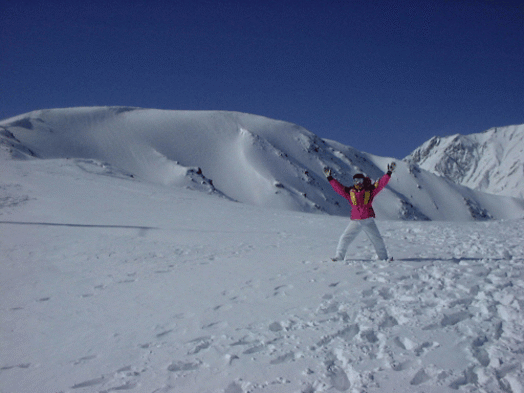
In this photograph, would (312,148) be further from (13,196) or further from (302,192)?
(13,196)

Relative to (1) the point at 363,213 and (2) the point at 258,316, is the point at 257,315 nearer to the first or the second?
(2) the point at 258,316

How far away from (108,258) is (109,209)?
8300 millimetres

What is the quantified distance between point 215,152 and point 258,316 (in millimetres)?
87417

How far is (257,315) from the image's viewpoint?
16.5 feet

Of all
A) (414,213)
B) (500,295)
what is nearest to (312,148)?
(414,213)

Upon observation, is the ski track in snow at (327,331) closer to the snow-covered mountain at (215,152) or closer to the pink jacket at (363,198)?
the pink jacket at (363,198)

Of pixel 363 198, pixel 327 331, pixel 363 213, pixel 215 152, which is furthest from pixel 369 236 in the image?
pixel 215 152

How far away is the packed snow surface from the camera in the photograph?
3.59 meters

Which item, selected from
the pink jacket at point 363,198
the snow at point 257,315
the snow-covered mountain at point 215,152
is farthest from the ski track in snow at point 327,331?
the snow-covered mountain at point 215,152

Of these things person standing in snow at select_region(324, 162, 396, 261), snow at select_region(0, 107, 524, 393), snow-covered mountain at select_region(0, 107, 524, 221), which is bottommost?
snow-covered mountain at select_region(0, 107, 524, 221)

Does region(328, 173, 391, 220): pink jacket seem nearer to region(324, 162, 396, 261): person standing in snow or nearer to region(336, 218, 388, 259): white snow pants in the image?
region(324, 162, 396, 261): person standing in snow

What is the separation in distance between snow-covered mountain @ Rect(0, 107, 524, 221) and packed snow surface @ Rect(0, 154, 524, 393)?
55878mm

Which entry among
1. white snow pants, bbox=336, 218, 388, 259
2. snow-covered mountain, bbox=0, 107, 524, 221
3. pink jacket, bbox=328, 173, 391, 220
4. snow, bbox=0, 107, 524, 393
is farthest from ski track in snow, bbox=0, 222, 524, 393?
snow-covered mountain, bbox=0, 107, 524, 221

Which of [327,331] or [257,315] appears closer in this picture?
[327,331]
